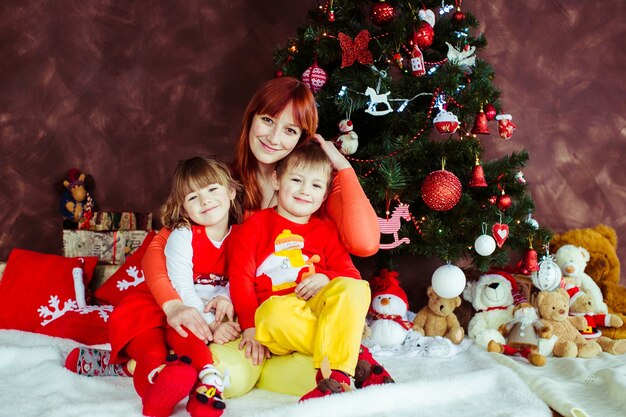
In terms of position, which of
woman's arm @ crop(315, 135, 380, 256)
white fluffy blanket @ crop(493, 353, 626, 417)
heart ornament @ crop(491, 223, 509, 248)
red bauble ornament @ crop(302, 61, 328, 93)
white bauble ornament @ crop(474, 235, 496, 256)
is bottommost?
white fluffy blanket @ crop(493, 353, 626, 417)

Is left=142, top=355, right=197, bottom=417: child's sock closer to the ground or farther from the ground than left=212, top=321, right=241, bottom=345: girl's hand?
Result: closer to the ground

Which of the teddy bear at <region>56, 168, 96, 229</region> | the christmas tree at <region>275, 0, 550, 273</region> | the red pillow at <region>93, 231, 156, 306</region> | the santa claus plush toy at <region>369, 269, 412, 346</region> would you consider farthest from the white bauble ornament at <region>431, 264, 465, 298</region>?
the teddy bear at <region>56, 168, 96, 229</region>

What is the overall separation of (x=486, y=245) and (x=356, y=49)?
2.87 ft

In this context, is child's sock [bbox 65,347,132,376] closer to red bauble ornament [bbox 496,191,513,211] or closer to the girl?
the girl

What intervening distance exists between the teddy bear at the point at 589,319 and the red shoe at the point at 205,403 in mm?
1539

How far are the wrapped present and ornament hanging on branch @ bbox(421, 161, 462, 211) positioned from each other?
1.43m

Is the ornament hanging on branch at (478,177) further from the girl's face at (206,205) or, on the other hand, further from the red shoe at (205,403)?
the red shoe at (205,403)

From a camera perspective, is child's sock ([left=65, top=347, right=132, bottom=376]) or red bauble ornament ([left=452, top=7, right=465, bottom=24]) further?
red bauble ornament ([left=452, top=7, right=465, bottom=24])

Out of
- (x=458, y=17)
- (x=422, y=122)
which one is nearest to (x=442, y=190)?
(x=422, y=122)

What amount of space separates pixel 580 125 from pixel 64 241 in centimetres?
262

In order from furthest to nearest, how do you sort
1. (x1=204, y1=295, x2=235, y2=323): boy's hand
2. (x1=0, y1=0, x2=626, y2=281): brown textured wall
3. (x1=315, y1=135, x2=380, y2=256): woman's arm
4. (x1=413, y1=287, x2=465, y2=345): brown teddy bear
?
(x1=0, y1=0, x2=626, y2=281): brown textured wall, (x1=413, y1=287, x2=465, y2=345): brown teddy bear, (x1=315, y1=135, x2=380, y2=256): woman's arm, (x1=204, y1=295, x2=235, y2=323): boy's hand

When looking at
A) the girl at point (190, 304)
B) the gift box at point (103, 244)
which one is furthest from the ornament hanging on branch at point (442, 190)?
the gift box at point (103, 244)

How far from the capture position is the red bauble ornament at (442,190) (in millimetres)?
2074

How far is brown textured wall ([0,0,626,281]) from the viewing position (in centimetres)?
291
